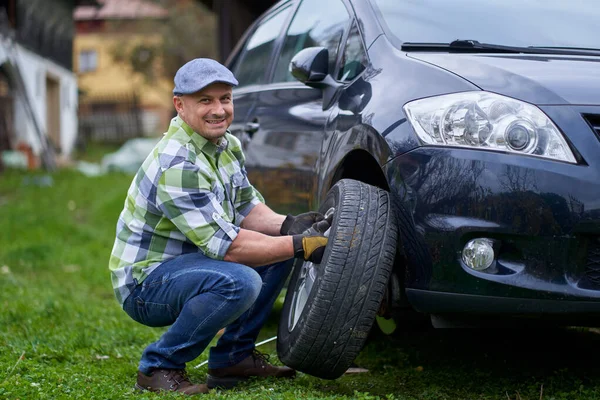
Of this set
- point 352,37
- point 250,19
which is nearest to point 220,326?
point 352,37

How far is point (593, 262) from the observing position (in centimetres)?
270

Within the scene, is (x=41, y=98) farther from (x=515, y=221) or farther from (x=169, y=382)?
(x=515, y=221)

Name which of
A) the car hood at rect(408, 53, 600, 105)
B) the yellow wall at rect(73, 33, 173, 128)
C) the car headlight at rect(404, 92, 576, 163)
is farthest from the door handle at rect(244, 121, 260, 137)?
the yellow wall at rect(73, 33, 173, 128)

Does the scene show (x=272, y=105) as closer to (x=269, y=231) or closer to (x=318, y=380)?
(x=269, y=231)

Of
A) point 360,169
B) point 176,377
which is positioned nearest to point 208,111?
point 360,169

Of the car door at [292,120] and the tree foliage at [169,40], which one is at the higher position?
the car door at [292,120]

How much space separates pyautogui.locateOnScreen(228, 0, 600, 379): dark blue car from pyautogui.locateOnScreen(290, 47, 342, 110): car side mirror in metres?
0.08

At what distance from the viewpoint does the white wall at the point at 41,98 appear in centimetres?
2078

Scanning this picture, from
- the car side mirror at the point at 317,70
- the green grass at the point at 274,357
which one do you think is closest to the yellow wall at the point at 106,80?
the green grass at the point at 274,357

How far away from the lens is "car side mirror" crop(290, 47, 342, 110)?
3.56m

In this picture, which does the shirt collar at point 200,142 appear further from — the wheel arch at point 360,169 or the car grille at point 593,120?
the car grille at point 593,120

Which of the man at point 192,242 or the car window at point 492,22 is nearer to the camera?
the man at point 192,242

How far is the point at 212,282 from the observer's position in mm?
3133

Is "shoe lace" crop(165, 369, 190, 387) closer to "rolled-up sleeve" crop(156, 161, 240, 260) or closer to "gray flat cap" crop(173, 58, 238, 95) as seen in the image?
"rolled-up sleeve" crop(156, 161, 240, 260)
